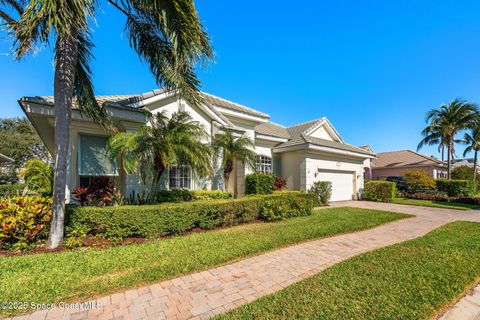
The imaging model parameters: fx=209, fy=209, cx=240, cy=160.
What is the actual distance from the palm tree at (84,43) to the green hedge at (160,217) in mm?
667

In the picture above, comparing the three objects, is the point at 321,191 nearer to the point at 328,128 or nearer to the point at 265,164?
the point at 265,164

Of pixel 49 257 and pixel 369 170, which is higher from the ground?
pixel 369 170

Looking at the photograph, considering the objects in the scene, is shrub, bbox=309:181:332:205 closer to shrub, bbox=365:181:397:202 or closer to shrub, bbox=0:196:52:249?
shrub, bbox=365:181:397:202

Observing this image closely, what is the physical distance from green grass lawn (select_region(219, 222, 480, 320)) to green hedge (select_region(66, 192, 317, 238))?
4.38 meters

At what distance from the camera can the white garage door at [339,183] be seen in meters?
16.5

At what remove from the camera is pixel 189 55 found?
6109 mm

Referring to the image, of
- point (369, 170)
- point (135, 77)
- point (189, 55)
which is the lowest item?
point (369, 170)

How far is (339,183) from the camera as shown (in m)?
17.5

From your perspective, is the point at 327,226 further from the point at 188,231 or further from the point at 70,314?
the point at 70,314

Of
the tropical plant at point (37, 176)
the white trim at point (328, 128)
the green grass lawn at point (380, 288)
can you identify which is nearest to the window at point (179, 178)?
the tropical plant at point (37, 176)

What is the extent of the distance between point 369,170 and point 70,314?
34466 mm

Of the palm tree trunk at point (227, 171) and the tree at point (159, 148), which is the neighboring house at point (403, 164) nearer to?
the palm tree trunk at point (227, 171)

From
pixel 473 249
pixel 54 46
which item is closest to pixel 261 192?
pixel 473 249

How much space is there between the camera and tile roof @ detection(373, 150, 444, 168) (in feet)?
88.8
